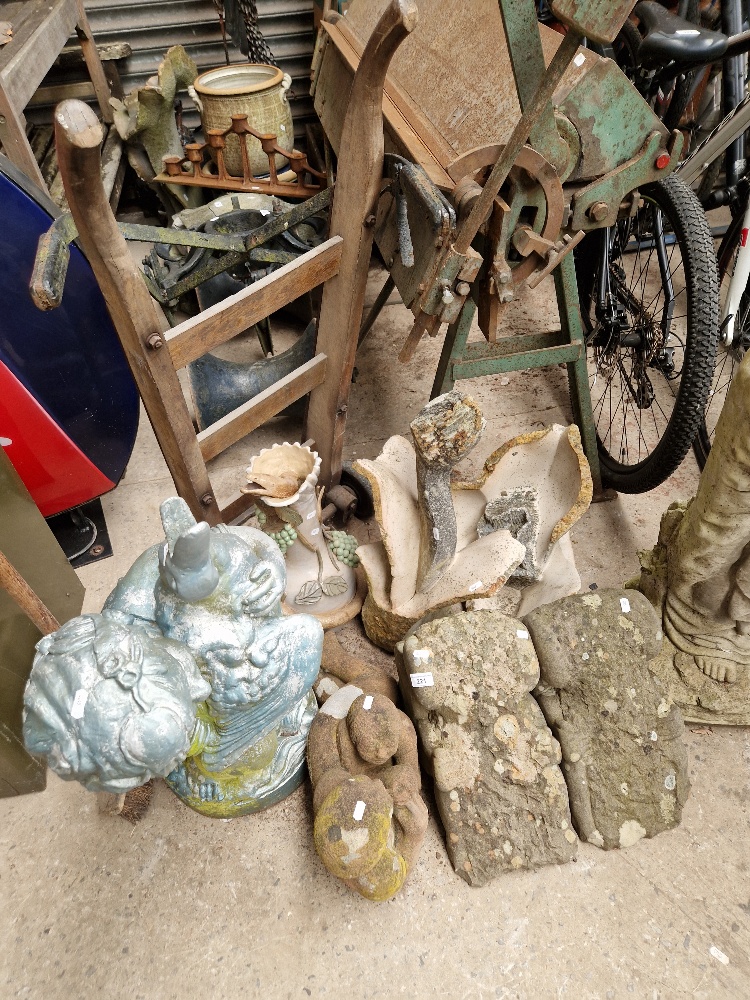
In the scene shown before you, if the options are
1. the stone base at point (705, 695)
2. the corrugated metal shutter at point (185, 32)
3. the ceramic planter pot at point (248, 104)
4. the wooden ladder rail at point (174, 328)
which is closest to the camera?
the wooden ladder rail at point (174, 328)

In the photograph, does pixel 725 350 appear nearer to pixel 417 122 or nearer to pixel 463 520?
pixel 463 520

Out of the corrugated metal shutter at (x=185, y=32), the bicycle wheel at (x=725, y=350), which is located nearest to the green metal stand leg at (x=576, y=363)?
the bicycle wheel at (x=725, y=350)

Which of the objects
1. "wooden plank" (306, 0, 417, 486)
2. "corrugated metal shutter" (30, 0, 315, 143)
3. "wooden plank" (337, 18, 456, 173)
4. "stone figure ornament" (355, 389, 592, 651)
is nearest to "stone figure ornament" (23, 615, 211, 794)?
"stone figure ornament" (355, 389, 592, 651)

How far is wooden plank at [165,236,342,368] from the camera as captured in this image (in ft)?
5.93

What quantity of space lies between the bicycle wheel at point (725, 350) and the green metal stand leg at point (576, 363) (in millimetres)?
452

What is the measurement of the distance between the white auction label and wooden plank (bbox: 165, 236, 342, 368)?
1.01m

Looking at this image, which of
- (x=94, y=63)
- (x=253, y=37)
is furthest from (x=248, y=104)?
(x=94, y=63)

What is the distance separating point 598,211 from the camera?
204 cm

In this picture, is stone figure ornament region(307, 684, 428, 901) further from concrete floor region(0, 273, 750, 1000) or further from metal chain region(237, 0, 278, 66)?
metal chain region(237, 0, 278, 66)

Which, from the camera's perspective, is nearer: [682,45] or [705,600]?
[705,600]

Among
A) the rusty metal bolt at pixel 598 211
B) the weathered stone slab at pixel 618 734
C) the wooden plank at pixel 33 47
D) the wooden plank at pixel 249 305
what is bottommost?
the weathered stone slab at pixel 618 734

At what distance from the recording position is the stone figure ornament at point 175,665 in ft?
3.58

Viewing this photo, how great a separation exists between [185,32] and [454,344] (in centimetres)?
334

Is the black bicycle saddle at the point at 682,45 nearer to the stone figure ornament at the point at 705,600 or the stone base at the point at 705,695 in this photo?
the stone figure ornament at the point at 705,600
